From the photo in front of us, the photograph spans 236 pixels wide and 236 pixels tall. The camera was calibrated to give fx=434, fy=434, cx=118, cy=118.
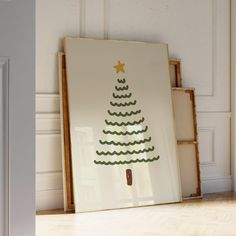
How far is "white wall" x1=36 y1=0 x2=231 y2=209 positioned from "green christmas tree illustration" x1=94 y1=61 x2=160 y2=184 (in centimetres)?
→ 46

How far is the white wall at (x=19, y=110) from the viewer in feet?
3.81

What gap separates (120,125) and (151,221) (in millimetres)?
1074

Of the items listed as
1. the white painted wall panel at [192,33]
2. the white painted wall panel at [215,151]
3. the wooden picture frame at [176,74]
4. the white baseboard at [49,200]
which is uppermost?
the white painted wall panel at [192,33]

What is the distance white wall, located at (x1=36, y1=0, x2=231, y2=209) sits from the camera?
164 inches

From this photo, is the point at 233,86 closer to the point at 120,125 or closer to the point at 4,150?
the point at 120,125

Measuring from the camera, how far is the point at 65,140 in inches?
161

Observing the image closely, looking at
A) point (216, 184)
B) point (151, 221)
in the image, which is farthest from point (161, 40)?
point (151, 221)

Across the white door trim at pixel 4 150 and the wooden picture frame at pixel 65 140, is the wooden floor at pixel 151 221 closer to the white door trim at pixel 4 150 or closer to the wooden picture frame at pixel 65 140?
the wooden picture frame at pixel 65 140

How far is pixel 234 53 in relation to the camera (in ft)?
→ 16.6

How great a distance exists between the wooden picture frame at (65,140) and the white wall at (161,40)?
3.9 inches

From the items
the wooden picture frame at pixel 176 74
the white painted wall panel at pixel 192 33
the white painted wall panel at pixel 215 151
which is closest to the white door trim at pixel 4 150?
the white painted wall panel at pixel 192 33

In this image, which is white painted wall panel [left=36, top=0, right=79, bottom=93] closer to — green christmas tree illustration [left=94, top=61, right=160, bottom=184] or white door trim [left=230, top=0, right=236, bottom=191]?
green christmas tree illustration [left=94, top=61, right=160, bottom=184]

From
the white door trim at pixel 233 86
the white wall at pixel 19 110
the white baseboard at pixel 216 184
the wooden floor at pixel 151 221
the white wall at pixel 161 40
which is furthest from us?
the white door trim at pixel 233 86

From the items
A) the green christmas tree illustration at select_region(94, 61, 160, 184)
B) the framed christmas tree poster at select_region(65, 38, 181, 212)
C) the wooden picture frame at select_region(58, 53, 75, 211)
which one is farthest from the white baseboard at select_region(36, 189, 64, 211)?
the green christmas tree illustration at select_region(94, 61, 160, 184)
